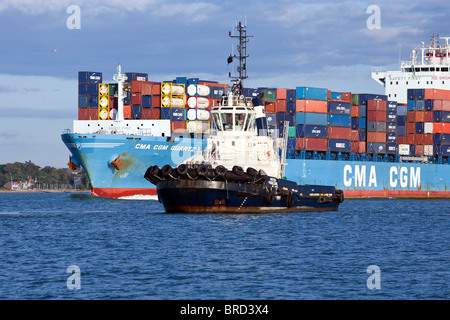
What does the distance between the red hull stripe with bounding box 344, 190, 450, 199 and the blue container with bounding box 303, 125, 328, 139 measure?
9063 millimetres

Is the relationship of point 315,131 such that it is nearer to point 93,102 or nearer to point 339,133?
point 339,133

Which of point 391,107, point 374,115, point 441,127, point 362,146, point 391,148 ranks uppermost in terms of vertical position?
point 391,107

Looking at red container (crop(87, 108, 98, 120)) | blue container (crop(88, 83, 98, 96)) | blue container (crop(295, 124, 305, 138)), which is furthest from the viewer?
blue container (crop(295, 124, 305, 138))

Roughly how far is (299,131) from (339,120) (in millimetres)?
5133

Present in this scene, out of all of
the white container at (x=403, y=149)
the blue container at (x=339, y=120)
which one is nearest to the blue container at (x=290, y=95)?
the blue container at (x=339, y=120)

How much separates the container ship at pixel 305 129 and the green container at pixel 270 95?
4.8 inches

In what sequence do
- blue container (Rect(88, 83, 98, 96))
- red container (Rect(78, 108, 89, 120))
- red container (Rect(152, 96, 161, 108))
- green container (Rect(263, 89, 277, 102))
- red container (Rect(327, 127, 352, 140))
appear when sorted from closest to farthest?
red container (Rect(152, 96, 161, 108))
red container (Rect(78, 108, 89, 120))
blue container (Rect(88, 83, 98, 96))
green container (Rect(263, 89, 277, 102))
red container (Rect(327, 127, 352, 140))

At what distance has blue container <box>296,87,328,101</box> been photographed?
74875 millimetres

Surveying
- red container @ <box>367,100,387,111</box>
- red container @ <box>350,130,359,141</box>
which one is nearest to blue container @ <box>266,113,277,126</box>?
red container @ <box>350,130,359,141</box>

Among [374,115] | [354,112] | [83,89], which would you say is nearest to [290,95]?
[354,112]

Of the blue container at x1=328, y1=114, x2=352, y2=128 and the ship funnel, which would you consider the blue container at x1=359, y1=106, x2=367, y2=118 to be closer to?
the blue container at x1=328, y1=114, x2=352, y2=128

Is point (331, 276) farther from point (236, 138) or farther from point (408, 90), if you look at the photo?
point (408, 90)

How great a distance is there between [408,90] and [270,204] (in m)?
47.5

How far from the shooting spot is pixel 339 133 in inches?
3063
